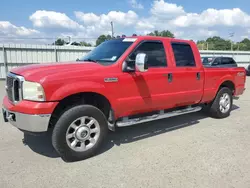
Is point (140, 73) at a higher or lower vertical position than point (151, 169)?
higher

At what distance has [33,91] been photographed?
10.9 feet

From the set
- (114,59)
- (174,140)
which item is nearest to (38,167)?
(114,59)

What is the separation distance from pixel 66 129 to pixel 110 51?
1785 mm

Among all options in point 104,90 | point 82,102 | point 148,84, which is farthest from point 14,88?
point 148,84

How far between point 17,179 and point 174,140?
2864 mm

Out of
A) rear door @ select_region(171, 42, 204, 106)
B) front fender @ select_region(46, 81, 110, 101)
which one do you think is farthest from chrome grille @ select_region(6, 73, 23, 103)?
rear door @ select_region(171, 42, 204, 106)

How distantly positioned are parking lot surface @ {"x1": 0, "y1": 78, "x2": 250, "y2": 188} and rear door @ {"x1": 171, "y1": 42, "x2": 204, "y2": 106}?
76 centimetres

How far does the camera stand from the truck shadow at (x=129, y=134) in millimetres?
4180

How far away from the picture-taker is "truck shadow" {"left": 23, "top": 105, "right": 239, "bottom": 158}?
4.18 meters

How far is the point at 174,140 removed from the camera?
458 cm

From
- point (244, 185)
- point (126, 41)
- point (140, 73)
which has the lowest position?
point (244, 185)

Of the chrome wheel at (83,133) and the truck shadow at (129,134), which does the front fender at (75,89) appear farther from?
the truck shadow at (129,134)

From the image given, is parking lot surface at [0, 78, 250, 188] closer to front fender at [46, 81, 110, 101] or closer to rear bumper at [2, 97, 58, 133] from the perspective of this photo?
rear bumper at [2, 97, 58, 133]

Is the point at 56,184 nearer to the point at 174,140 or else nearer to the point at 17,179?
the point at 17,179
